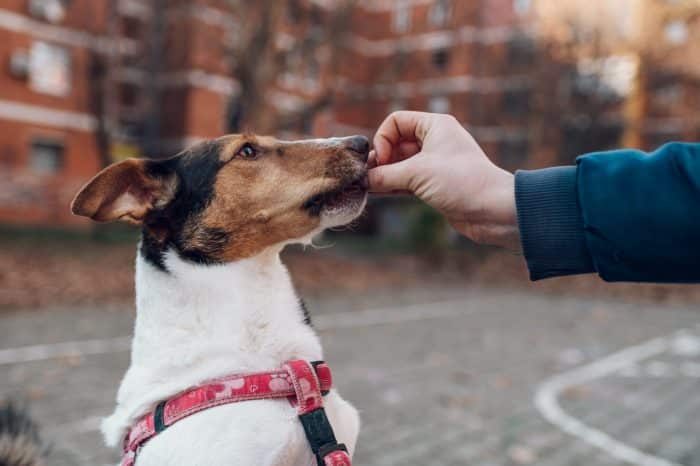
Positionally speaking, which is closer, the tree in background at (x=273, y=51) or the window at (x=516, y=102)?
the tree in background at (x=273, y=51)

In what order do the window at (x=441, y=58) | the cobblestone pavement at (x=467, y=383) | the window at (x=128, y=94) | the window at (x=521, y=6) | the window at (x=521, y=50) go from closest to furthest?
the cobblestone pavement at (x=467, y=383), the window at (x=521, y=50), the window at (x=128, y=94), the window at (x=521, y=6), the window at (x=441, y=58)

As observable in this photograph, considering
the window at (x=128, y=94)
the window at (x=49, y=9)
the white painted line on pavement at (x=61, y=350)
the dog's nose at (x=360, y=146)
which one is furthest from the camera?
the window at (x=128, y=94)

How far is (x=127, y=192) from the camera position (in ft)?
8.59

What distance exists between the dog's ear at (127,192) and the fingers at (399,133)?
38.4 inches

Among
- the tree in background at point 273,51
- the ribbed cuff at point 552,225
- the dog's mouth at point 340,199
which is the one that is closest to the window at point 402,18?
the tree in background at point 273,51

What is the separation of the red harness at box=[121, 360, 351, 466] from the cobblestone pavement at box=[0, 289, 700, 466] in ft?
9.31

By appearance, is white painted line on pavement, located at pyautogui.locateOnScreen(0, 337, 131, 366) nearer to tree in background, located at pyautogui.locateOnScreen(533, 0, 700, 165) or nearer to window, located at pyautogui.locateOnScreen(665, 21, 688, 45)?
tree in background, located at pyautogui.locateOnScreen(533, 0, 700, 165)

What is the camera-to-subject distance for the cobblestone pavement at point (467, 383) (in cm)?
518

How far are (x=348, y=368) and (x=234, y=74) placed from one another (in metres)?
13.2

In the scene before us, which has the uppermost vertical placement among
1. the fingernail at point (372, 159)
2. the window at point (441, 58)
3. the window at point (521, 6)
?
the window at point (521, 6)

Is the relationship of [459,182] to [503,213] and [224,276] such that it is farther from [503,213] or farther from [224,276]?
[224,276]

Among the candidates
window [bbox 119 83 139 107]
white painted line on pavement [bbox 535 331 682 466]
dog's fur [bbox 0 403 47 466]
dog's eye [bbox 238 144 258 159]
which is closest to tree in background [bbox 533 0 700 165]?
white painted line on pavement [bbox 535 331 682 466]

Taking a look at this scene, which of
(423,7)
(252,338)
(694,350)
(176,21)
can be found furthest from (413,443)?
(423,7)

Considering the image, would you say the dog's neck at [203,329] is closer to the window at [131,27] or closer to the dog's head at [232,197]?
the dog's head at [232,197]
